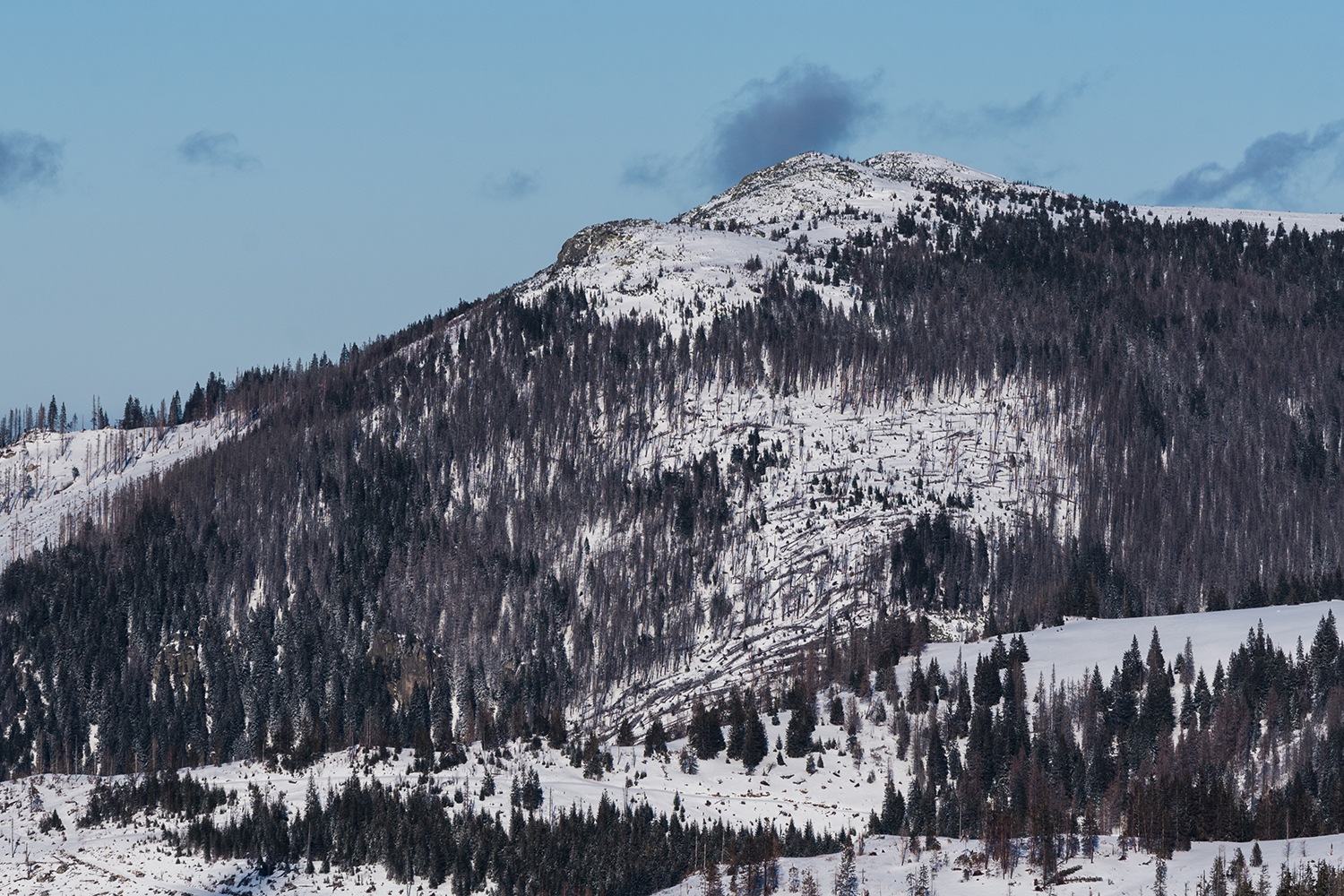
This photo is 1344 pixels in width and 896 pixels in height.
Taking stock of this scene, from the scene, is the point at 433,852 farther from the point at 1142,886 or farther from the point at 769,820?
the point at 1142,886

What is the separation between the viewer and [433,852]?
178375mm

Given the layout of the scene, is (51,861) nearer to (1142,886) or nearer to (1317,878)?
(1142,886)

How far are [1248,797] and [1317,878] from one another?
54.4 meters

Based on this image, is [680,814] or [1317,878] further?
[680,814]

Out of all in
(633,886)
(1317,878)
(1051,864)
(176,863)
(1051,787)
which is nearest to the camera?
(1317,878)

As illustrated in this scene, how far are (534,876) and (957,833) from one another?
164ft

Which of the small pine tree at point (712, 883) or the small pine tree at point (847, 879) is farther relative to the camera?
the small pine tree at point (712, 883)

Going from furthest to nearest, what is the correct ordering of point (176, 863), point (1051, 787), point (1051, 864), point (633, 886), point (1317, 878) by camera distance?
point (1051, 787), point (176, 863), point (633, 886), point (1051, 864), point (1317, 878)

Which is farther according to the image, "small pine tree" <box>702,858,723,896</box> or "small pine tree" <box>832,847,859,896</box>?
"small pine tree" <box>702,858,723,896</box>

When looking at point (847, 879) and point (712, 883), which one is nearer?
point (847, 879)

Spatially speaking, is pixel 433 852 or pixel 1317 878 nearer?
pixel 1317 878

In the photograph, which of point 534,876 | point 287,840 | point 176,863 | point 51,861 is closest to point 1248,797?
point 534,876

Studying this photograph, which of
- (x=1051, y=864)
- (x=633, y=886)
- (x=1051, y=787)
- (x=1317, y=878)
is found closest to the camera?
(x=1317, y=878)

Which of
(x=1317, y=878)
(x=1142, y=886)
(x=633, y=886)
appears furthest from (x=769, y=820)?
(x=1317, y=878)
